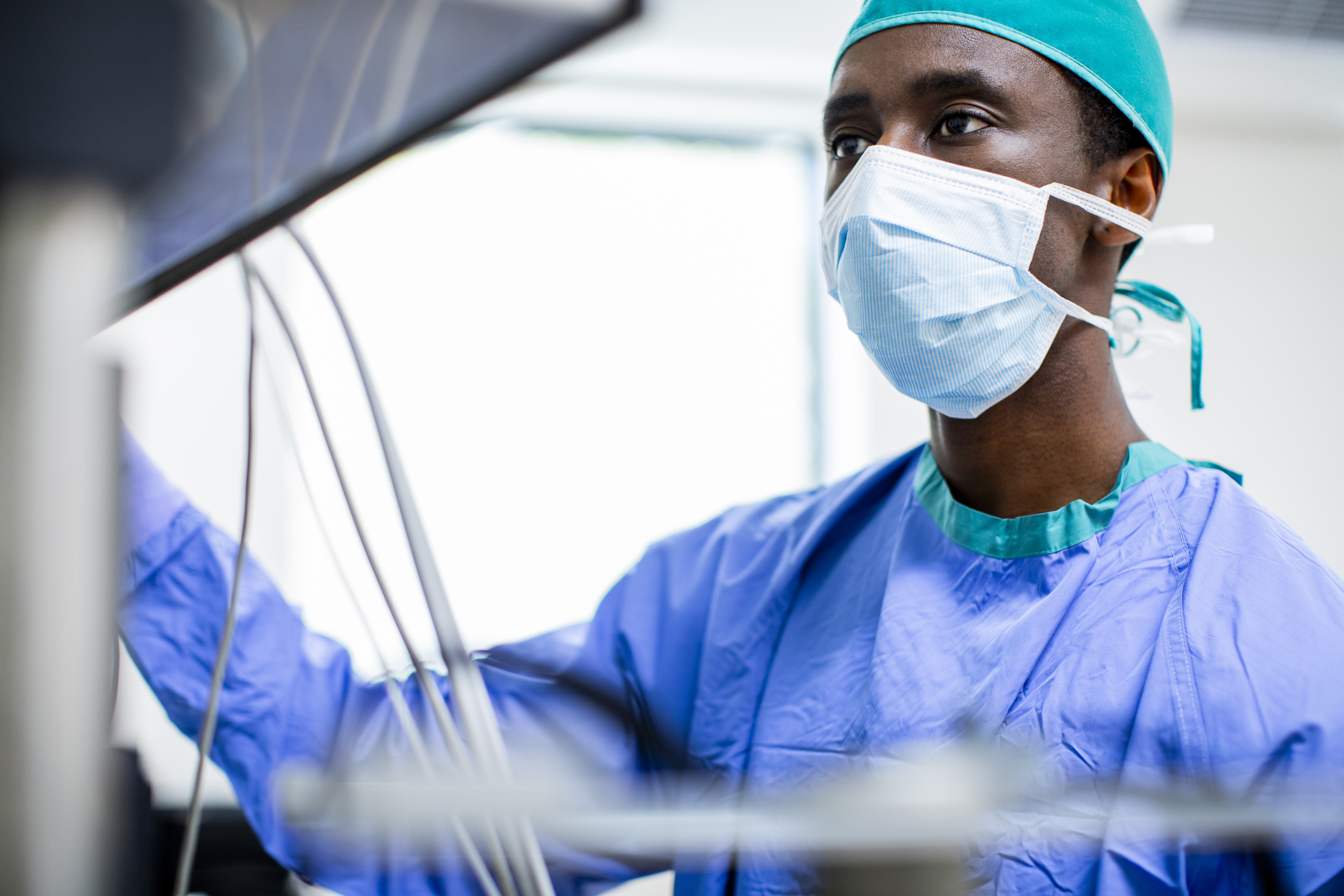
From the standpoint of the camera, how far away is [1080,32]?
0.81m

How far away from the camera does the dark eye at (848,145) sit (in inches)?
33.4

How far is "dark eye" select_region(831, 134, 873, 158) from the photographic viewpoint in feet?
2.79

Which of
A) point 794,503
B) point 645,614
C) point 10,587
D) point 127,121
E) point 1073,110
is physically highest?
point 1073,110

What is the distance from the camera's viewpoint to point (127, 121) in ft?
0.83

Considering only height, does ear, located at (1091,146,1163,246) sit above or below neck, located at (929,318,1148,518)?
above

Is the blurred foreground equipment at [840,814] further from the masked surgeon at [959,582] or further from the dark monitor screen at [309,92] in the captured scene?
the masked surgeon at [959,582]

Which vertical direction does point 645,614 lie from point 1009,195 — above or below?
below

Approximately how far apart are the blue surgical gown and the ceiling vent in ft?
4.52

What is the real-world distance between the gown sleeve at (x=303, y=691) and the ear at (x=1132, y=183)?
57 cm

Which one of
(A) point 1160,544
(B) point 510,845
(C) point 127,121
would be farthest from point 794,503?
(C) point 127,121

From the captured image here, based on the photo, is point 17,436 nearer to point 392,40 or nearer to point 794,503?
point 392,40

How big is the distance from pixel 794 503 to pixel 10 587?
819 mm

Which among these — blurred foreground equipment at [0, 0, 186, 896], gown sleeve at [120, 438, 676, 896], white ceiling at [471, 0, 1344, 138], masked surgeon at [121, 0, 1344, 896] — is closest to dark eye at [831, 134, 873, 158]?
masked surgeon at [121, 0, 1344, 896]

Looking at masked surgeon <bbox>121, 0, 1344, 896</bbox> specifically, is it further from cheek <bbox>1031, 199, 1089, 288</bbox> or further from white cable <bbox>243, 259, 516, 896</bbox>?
white cable <bbox>243, 259, 516, 896</bbox>
